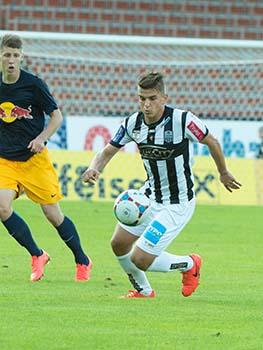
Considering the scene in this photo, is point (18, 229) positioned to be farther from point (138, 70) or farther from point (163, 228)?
point (138, 70)

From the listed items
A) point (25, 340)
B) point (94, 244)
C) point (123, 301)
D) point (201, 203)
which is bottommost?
point (201, 203)

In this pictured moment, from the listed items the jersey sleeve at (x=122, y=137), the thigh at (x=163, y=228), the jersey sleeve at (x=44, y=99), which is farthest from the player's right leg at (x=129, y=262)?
the jersey sleeve at (x=44, y=99)

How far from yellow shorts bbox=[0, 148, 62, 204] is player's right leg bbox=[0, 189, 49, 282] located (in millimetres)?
113

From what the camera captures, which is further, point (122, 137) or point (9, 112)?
point (9, 112)

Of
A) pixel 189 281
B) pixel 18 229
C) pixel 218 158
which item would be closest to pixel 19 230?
pixel 18 229

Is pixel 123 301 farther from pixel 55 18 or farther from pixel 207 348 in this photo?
pixel 55 18

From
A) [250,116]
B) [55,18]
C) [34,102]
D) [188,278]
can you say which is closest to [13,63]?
[34,102]

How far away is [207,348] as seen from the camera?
7.18m

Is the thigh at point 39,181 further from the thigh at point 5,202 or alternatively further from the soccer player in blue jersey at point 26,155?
the thigh at point 5,202

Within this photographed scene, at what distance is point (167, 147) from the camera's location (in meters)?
9.62

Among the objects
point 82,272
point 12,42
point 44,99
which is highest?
point 12,42

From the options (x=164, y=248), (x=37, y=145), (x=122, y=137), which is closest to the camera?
(x=164, y=248)

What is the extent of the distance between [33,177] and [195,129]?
1.72 m

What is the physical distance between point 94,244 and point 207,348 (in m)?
6.67
